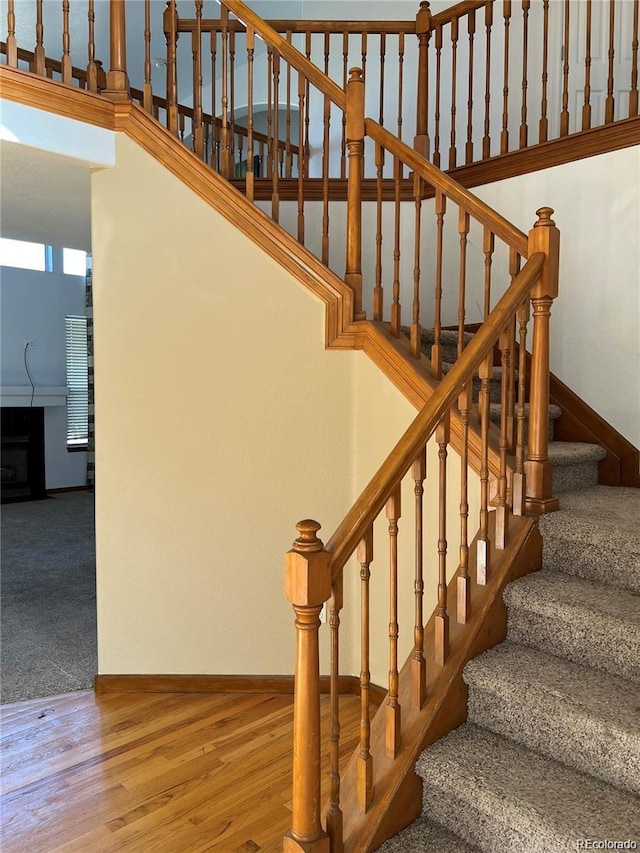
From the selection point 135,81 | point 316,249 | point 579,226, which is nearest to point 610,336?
point 579,226

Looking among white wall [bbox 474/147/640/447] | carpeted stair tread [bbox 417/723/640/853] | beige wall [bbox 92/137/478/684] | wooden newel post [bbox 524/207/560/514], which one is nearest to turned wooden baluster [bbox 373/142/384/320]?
beige wall [bbox 92/137/478/684]

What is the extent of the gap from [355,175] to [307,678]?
2.11 metres

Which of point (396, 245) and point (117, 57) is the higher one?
point (117, 57)

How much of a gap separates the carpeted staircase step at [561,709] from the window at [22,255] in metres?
7.53

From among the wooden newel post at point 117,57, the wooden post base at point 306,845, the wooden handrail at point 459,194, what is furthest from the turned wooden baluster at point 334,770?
the wooden newel post at point 117,57

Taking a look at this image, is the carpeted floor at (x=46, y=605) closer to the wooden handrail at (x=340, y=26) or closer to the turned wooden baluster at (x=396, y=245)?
the turned wooden baluster at (x=396, y=245)

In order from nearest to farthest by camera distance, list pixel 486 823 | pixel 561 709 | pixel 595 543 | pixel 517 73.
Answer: pixel 486 823
pixel 561 709
pixel 595 543
pixel 517 73

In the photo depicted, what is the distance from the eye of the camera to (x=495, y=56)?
461 cm

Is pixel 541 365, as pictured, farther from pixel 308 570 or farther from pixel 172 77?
pixel 172 77

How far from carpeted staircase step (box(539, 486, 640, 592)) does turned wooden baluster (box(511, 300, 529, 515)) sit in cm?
10

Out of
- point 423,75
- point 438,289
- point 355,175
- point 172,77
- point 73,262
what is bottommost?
point 438,289

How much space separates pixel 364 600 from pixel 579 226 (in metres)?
2.51

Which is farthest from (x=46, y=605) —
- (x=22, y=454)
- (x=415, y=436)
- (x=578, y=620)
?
(x=22, y=454)

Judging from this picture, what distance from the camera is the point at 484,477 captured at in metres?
2.12
